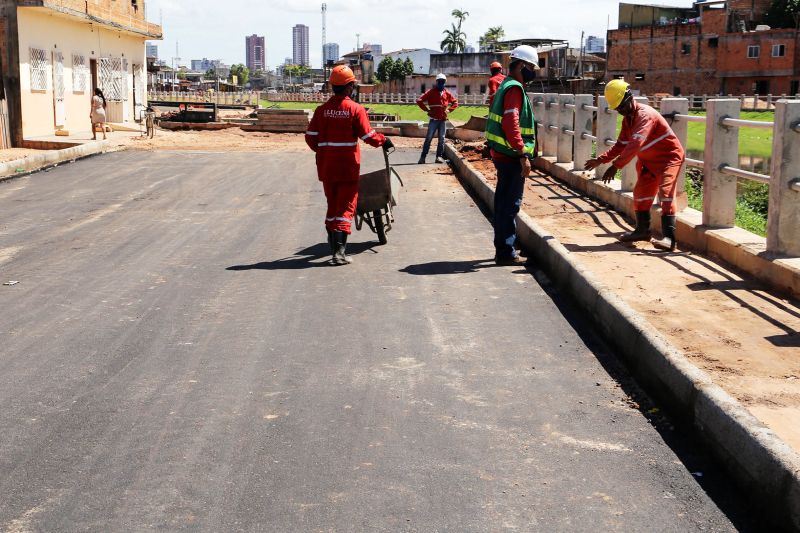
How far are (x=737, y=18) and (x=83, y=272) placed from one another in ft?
248

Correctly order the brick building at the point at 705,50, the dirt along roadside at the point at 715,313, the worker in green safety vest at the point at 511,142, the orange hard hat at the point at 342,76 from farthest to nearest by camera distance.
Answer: the brick building at the point at 705,50, the orange hard hat at the point at 342,76, the worker in green safety vest at the point at 511,142, the dirt along roadside at the point at 715,313

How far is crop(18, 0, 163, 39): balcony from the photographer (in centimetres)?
2842

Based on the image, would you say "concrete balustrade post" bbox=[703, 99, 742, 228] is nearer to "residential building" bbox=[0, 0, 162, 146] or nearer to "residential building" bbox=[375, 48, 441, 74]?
"residential building" bbox=[0, 0, 162, 146]

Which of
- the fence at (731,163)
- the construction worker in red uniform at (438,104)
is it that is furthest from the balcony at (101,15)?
the fence at (731,163)

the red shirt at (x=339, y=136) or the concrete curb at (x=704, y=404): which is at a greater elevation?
the red shirt at (x=339, y=136)

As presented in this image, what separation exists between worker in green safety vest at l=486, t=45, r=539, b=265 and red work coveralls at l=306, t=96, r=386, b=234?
3.89ft

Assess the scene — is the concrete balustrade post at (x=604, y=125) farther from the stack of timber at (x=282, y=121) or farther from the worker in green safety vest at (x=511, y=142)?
the stack of timber at (x=282, y=121)

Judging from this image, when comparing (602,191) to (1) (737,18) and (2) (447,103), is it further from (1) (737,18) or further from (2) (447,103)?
(1) (737,18)

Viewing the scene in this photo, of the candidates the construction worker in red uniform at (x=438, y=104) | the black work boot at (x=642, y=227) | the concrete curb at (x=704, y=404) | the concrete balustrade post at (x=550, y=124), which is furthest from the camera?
the construction worker in red uniform at (x=438, y=104)

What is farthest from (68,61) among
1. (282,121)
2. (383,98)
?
(383,98)

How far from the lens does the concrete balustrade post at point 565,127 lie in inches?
652

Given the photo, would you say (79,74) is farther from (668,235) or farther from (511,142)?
(668,235)

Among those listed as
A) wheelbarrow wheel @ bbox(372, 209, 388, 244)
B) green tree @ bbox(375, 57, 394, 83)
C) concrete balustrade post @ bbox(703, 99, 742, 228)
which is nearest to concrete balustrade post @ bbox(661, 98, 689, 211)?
concrete balustrade post @ bbox(703, 99, 742, 228)

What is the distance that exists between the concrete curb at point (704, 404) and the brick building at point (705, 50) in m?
69.9
